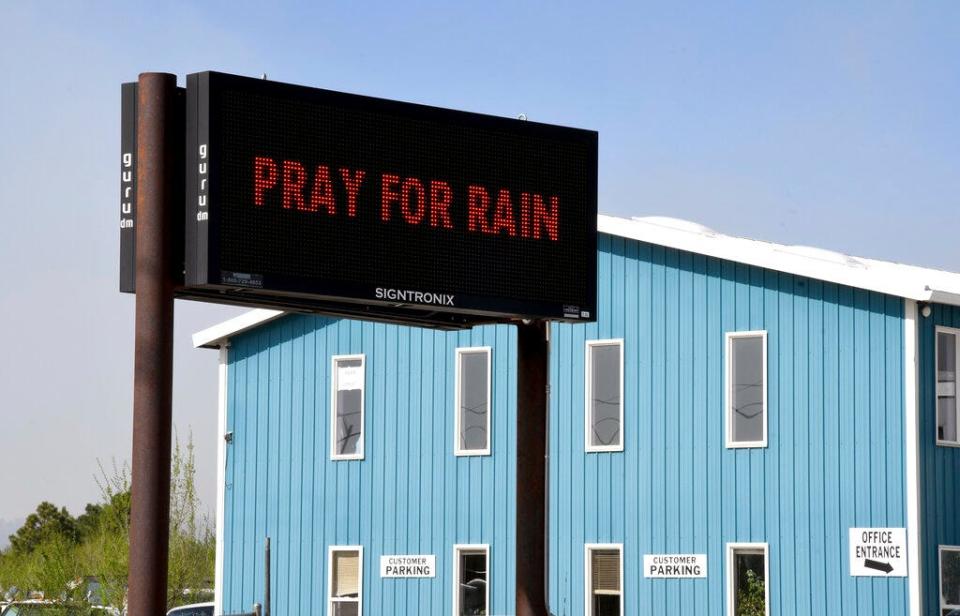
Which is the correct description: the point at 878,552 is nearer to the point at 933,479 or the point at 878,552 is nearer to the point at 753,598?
the point at 933,479

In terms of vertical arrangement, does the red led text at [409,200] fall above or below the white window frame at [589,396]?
above

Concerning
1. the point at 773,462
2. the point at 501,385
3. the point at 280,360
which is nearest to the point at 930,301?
the point at 773,462

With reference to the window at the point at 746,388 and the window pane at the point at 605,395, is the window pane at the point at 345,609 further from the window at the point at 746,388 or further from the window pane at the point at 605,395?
the window at the point at 746,388

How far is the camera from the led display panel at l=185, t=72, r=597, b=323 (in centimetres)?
1300

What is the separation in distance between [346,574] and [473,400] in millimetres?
3752

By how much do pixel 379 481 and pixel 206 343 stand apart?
459 centimetres

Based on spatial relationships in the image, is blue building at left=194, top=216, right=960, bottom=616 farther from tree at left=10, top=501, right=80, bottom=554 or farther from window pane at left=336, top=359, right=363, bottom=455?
tree at left=10, top=501, right=80, bottom=554

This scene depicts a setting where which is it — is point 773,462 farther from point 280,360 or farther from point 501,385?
point 280,360

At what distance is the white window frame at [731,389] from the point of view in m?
24.7

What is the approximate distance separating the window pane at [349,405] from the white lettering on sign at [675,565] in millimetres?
5831

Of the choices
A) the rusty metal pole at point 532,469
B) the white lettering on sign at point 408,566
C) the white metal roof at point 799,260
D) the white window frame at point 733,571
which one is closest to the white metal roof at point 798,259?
the white metal roof at point 799,260

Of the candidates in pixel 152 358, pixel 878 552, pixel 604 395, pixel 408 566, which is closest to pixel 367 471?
pixel 408 566

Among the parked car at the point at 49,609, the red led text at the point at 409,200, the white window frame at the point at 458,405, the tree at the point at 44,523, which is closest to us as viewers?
the red led text at the point at 409,200

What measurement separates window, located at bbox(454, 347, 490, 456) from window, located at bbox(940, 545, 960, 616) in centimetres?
748
